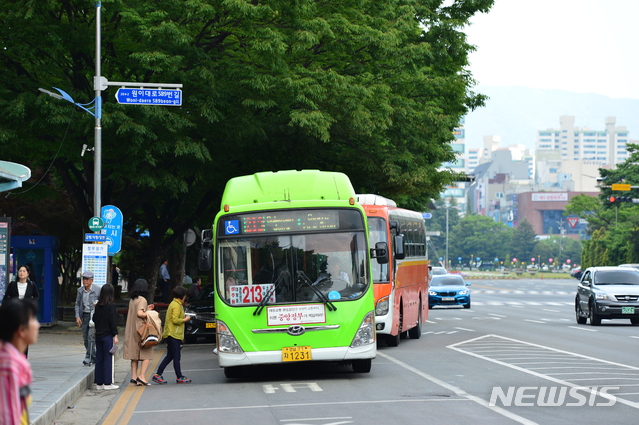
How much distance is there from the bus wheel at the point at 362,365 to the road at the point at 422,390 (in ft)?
0.39

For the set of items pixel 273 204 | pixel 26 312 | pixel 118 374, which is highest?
pixel 273 204

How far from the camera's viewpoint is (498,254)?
190 metres

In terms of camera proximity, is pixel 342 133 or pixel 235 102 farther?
pixel 342 133

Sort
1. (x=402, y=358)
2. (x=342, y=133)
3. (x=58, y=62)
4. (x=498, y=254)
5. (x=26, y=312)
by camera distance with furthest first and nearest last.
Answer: (x=498, y=254)
(x=342, y=133)
(x=58, y=62)
(x=402, y=358)
(x=26, y=312)

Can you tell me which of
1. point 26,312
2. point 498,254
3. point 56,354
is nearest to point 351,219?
point 56,354

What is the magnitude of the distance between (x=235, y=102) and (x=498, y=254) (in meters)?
170

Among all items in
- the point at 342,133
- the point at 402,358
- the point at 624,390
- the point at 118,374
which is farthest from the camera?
the point at 342,133

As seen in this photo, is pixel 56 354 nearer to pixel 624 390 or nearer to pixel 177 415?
pixel 177 415

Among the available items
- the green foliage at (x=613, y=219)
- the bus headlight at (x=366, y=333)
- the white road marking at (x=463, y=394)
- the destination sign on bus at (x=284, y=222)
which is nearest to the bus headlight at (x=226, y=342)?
the destination sign on bus at (x=284, y=222)

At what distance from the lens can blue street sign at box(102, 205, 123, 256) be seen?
2292cm

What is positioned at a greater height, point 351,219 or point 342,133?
point 342,133

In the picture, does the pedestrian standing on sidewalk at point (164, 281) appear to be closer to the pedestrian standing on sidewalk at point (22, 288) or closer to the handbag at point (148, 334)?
the pedestrian standing on sidewalk at point (22, 288)

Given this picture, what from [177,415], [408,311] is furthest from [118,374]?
[408,311]

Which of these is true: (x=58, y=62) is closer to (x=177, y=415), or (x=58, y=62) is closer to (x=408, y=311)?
(x=408, y=311)
